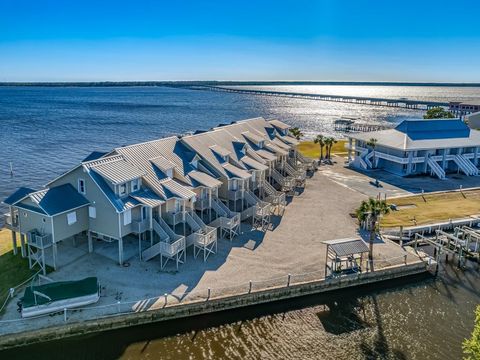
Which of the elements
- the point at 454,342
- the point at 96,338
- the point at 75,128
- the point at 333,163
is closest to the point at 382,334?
the point at 454,342

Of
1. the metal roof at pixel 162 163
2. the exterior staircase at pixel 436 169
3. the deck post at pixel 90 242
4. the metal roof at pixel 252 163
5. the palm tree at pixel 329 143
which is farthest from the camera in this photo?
the palm tree at pixel 329 143

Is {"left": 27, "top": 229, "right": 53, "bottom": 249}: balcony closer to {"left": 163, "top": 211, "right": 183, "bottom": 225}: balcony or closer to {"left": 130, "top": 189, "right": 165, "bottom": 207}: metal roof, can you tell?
{"left": 130, "top": 189, "right": 165, "bottom": 207}: metal roof

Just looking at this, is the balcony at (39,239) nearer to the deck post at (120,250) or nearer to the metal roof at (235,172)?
the deck post at (120,250)

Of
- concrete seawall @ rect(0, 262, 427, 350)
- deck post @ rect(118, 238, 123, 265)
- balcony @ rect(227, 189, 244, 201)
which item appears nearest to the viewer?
concrete seawall @ rect(0, 262, 427, 350)

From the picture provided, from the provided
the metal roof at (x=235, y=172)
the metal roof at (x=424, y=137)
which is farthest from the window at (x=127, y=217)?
the metal roof at (x=424, y=137)

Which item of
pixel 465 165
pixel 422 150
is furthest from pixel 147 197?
pixel 465 165

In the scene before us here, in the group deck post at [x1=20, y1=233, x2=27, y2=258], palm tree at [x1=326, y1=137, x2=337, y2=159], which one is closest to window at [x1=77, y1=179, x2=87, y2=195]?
deck post at [x1=20, y1=233, x2=27, y2=258]
